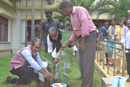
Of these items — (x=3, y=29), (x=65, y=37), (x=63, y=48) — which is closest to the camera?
(x=63, y=48)

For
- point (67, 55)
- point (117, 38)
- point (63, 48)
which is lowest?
point (67, 55)

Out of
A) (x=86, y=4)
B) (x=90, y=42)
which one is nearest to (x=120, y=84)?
(x=90, y=42)

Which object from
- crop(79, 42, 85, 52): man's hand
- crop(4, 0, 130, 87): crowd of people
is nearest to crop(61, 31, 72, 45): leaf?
crop(4, 0, 130, 87): crowd of people

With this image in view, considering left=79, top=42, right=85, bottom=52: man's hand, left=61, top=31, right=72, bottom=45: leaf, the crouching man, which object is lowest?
the crouching man

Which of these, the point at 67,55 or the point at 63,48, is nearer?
the point at 67,55

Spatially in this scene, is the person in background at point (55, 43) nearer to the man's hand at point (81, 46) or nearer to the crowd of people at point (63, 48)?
the crowd of people at point (63, 48)

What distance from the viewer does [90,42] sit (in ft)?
9.02

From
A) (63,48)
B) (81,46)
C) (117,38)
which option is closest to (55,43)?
(63,48)

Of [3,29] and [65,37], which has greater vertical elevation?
[3,29]

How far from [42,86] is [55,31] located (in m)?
1.13

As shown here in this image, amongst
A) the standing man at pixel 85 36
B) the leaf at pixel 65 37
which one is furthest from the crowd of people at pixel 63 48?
the leaf at pixel 65 37

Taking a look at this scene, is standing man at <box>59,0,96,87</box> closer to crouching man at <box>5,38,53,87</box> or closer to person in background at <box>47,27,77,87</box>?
person in background at <box>47,27,77,87</box>

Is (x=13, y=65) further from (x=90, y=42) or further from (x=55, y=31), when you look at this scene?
(x=90, y=42)

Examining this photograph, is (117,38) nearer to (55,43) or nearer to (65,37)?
(55,43)
